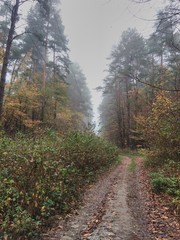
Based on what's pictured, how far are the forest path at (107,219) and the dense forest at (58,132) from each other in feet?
1.45

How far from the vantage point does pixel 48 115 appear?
2420 cm

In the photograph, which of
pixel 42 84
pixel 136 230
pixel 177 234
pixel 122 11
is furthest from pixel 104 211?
pixel 42 84

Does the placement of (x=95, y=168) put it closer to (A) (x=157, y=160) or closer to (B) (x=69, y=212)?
(A) (x=157, y=160)

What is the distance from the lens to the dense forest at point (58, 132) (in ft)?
17.7

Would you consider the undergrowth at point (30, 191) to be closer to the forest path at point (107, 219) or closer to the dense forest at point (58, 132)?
the dense forest at point (58, 132)

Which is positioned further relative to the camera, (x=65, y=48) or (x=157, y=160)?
(x=65, y=48)

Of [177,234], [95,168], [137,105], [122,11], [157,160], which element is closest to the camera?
[122,11]

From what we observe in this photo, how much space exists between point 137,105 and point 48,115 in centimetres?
1084

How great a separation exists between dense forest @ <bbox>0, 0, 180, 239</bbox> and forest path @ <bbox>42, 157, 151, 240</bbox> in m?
0.44

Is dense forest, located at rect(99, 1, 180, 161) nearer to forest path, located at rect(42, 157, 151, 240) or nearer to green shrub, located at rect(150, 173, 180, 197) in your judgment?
green shrub, located at rect(150, 173, 180, 197)

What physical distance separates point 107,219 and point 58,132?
37.0ft

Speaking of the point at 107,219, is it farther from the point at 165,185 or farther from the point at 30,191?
the point at 165,185

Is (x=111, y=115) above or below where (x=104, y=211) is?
above

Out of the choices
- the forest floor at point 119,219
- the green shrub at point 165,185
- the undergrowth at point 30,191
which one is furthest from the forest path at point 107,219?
the green shrub at point 165,185
